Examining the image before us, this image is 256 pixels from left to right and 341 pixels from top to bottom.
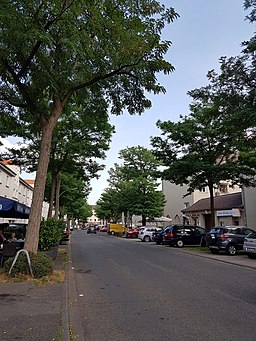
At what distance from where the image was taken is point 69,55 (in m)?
9.54

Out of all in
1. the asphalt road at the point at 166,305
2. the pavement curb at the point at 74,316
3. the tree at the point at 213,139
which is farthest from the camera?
the tree at the point at 213,139

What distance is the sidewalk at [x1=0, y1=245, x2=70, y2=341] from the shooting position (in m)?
4.64

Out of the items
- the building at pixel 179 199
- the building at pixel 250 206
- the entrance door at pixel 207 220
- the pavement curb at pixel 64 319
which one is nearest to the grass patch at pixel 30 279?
the pavement curb at pixel 64 319

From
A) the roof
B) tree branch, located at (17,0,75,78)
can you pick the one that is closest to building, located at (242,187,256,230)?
the roof

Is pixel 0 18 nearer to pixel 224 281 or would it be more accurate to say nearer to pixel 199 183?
pixel 224 281

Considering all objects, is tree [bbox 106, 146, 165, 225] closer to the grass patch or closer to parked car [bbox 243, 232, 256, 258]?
parked car [bbox 243, 232, 256, 258]

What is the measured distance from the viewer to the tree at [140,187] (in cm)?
4328

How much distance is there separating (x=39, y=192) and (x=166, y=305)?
5.39 m

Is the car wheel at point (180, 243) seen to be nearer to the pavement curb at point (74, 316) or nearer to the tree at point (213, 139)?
the tree at point (213, 139)

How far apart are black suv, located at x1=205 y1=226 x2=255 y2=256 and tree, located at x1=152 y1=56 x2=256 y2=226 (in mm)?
3431

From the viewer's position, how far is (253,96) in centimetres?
1339

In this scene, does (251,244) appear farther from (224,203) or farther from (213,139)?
(224,203)

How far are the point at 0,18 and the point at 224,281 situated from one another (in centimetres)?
917

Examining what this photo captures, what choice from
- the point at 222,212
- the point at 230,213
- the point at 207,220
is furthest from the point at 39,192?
the point at 207,220
